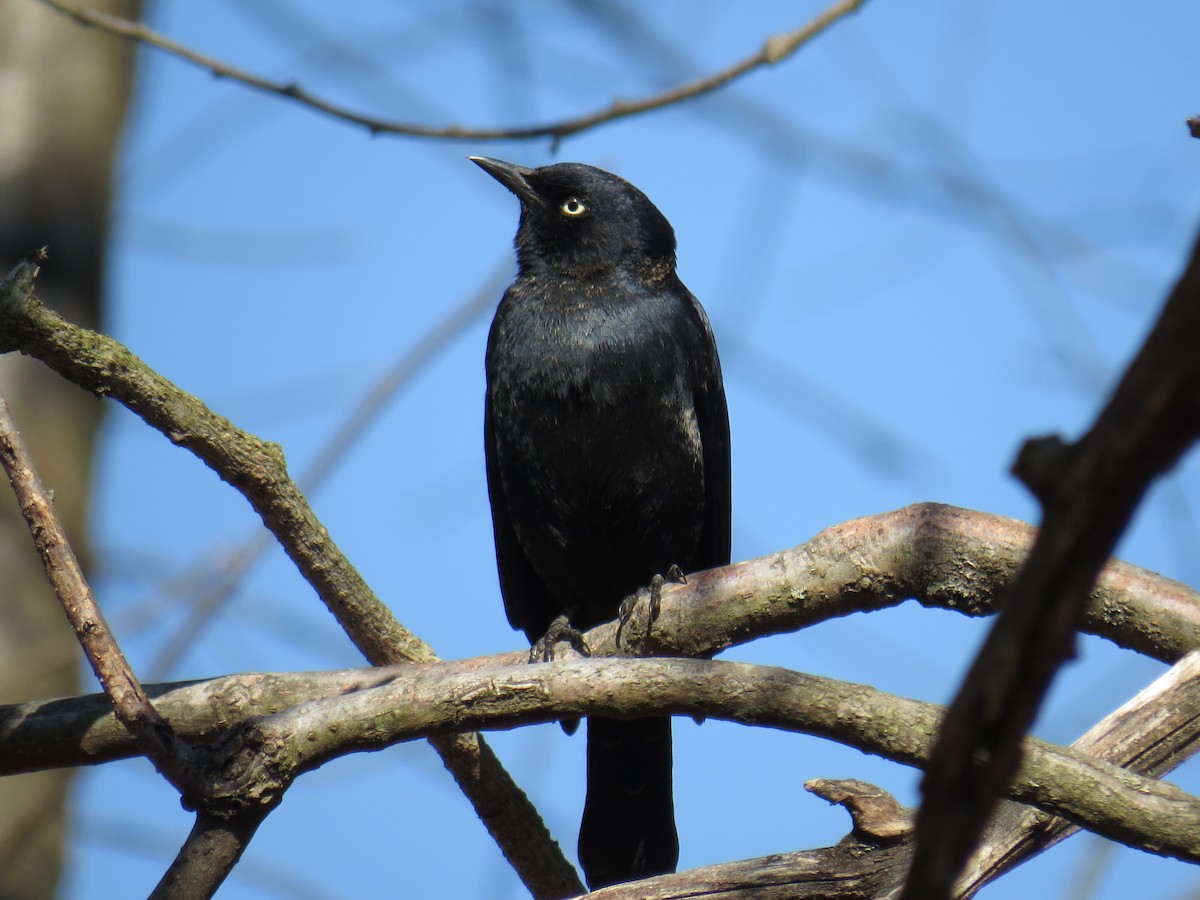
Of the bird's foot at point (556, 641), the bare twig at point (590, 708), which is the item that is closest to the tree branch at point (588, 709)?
the bare twig at point (590, 708)

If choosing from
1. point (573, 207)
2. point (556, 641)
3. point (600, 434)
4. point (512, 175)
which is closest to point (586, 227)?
point (573, 207)

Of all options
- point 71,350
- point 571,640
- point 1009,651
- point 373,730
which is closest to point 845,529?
point 571,640

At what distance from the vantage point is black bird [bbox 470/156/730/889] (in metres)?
4.07

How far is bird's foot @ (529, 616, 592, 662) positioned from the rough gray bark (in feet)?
6.30

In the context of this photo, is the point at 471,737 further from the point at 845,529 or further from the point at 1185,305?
the point at 1185,305

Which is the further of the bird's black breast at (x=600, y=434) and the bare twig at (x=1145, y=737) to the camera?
the bird's black breast at (x=600, y=434)

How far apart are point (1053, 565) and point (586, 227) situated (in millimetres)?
3995

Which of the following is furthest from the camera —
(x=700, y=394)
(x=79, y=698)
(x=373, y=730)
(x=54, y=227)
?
(x=54, y=227)

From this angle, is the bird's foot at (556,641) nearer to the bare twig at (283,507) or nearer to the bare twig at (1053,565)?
the bare twig at (283,507)

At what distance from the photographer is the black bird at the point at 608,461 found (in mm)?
4066

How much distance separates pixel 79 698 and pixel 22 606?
7.85ft

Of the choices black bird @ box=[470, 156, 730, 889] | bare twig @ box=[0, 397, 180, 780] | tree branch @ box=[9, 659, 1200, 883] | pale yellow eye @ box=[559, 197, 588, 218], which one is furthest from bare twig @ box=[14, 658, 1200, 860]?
pale yellow eye @ box=[559, 197, 588, 218]

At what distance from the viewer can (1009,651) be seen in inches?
34.0

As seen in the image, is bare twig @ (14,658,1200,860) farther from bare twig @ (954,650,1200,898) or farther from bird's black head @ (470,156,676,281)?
bird's black head @ (470,156,676,281)
